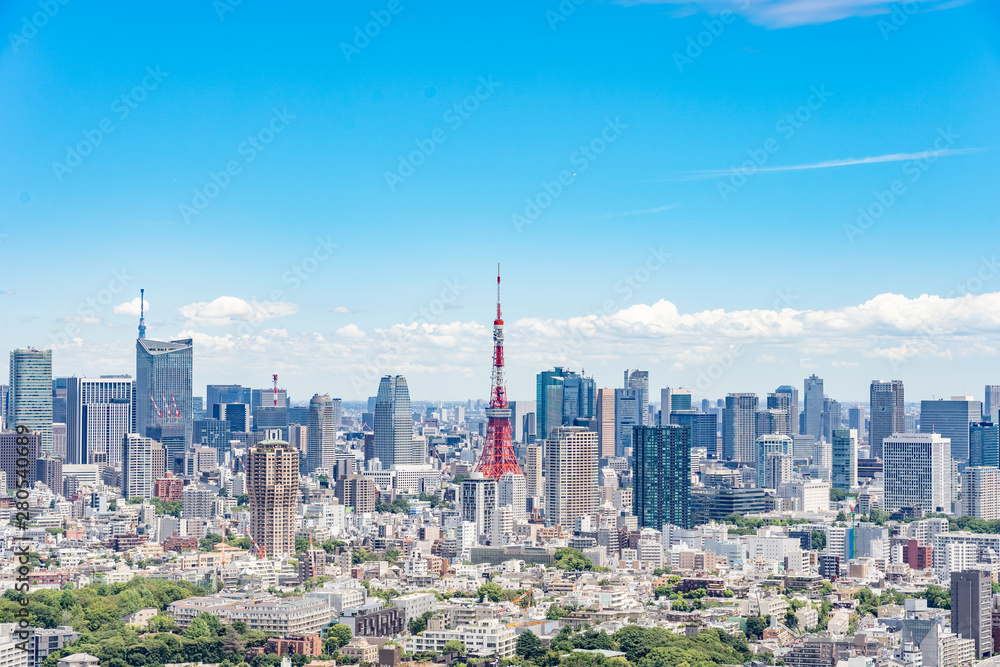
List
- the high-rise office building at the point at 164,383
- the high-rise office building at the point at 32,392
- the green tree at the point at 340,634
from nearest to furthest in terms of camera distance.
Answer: the green tree at the point at 340,634 → the high-rise office building at the point at 32,392 → the high-rise office building at the point at 164,383

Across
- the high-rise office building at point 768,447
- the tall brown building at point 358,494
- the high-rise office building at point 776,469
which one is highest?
the high-rise office building at point 768,447

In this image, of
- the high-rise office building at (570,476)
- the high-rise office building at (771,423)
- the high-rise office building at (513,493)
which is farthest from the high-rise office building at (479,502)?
the high-rise office building at (771,423)

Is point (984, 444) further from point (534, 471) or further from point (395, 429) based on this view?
point (395, 429)

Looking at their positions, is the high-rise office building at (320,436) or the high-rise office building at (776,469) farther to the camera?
the high-rise office building at (320,436)

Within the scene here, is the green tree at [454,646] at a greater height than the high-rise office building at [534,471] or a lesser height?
lesser

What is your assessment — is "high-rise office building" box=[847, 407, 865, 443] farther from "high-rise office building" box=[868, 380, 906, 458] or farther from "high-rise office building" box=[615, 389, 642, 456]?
"high-rise office building" box=[615, 389, 642, 456]

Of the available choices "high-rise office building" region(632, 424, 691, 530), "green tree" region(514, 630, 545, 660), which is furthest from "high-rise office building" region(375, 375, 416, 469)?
"green tree" region(514, 630, 545, 660)

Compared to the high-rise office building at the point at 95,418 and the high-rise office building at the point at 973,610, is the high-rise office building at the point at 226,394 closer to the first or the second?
the high-rise office building at the point at 95,418

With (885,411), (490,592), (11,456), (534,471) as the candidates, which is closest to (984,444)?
(885,411)
